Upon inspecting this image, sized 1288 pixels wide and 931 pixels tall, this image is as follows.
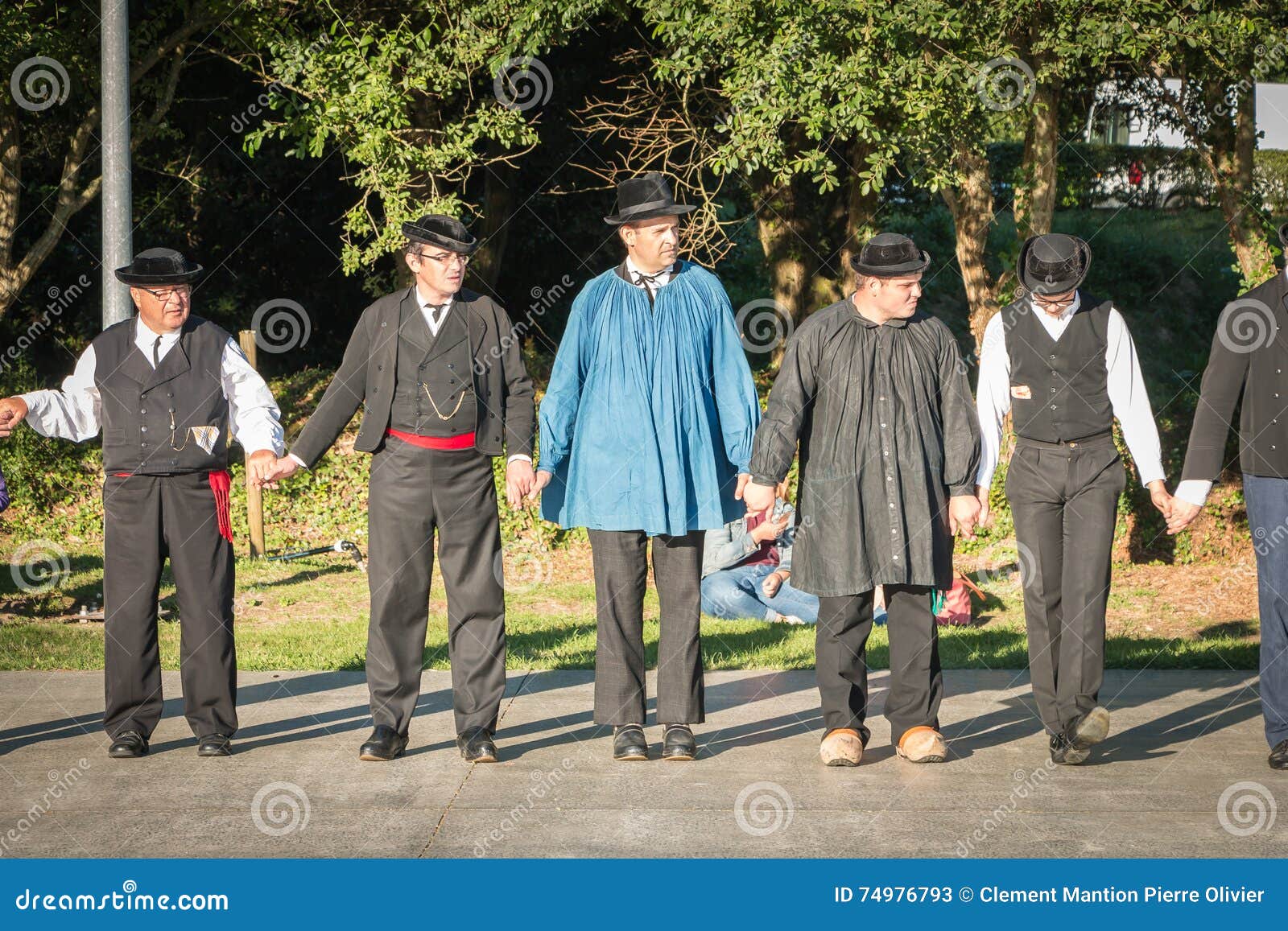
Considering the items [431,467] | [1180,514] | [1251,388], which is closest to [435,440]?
[431,467]

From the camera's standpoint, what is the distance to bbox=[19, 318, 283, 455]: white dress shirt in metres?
5.88

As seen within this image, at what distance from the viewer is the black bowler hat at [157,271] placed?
5855 mm

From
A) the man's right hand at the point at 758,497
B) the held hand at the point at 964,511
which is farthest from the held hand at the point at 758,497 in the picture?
the held hand at the point at 964,511

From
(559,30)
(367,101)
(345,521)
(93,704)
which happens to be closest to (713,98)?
(559,30)

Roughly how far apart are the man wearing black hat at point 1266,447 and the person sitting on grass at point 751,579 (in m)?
3.06

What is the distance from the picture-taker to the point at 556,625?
9.10 meters

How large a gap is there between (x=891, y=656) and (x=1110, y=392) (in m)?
1.37

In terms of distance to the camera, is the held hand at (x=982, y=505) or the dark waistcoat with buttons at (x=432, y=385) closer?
the held hand at (x=982, y=505)

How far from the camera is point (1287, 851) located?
467cm

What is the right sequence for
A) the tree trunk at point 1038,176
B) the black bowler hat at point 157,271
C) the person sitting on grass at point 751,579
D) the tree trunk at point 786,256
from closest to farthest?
the black bowler hat at point 157,271 → the person sitting on grass at point 751,579 → the tree trunk at point 1038,176 → the tree trunk at point 786,256

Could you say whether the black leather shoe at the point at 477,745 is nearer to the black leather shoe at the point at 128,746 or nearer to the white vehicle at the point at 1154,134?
the black leather shoe at the point at 128,746

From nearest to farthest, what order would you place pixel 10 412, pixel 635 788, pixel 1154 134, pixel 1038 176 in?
pixel 635 788, pixel 10 412, pixel 1038 176, pixel 1154 134

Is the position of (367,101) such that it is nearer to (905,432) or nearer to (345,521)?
(345,521)

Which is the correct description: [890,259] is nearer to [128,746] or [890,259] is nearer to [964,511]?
[964,511]
